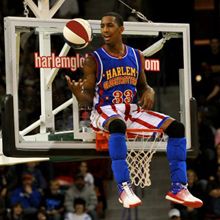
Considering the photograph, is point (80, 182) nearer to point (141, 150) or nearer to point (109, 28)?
point (141, 150)

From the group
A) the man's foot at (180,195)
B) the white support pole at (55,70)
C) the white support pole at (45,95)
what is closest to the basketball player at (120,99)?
the man's foot at (180,195)

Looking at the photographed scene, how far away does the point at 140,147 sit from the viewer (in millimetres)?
8406

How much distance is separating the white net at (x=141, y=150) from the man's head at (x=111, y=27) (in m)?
0.72

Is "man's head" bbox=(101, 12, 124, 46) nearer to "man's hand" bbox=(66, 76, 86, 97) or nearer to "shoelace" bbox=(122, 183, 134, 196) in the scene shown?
"man's hand" bbox=(66, 76, 86, 97)

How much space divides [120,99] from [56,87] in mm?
703

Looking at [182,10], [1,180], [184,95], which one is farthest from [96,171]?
[184,95]

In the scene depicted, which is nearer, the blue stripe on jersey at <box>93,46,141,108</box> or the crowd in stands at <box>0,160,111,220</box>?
the blue stripe on jersey at <box>93,46,141,108</box>

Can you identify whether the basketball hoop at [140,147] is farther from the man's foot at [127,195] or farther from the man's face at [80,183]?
the man's face at [80,183]

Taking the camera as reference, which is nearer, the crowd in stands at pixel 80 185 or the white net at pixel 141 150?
the white net at pixel 141 150

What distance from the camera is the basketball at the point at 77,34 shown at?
811 cm

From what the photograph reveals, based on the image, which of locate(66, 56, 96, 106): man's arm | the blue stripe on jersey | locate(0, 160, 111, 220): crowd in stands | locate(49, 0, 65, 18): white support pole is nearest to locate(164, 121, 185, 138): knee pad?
the blue stripe on jersey

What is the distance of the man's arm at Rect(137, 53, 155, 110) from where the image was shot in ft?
27.5

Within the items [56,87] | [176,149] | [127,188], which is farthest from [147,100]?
[56,87]

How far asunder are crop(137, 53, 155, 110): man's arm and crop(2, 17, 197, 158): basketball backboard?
0.85ft
